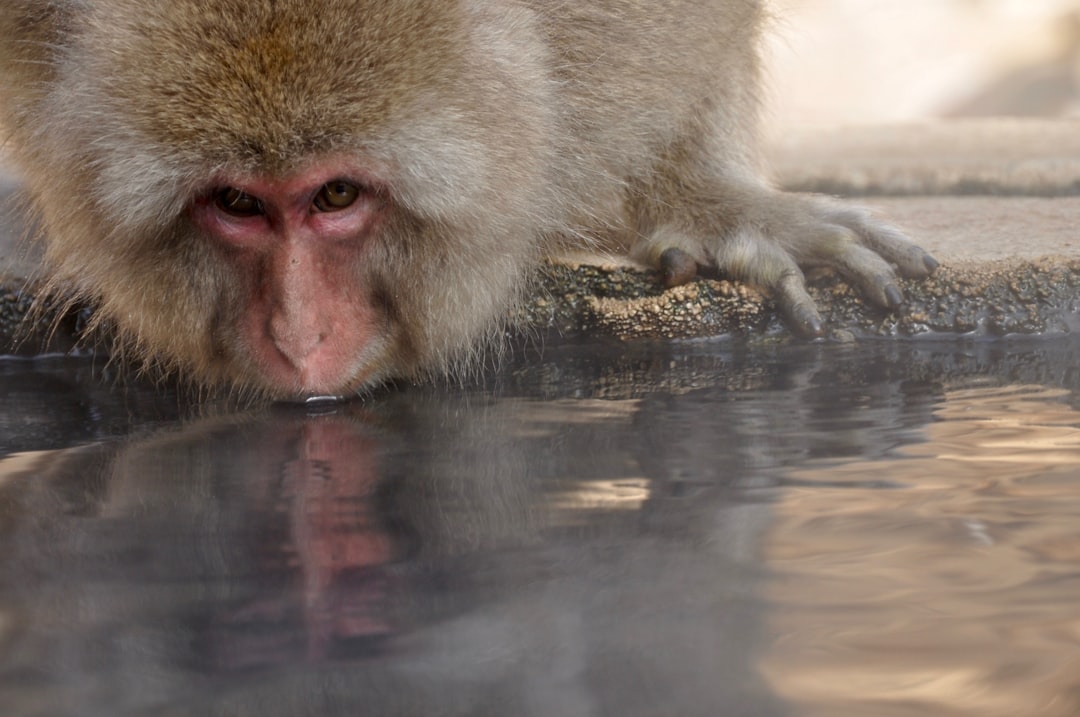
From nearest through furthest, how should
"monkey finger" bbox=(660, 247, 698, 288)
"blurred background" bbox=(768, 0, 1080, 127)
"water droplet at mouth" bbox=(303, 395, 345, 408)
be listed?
"water droplet at mouth" bbox=(303, 395, 345, 408) < "monkey finger" bbox=(660, 247, 698, 288) < "blurred background" bbox=(768, 0, 1080, 127)

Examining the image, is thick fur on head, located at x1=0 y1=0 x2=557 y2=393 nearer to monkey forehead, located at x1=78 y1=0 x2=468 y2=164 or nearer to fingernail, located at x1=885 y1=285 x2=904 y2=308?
monkey forehead, located at x1=78 y1=0 x2=468 y2=164

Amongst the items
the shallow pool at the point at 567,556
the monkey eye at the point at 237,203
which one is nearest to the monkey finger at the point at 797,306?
the shallow pool at the point at 567,556

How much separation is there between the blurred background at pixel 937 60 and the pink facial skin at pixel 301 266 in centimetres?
941

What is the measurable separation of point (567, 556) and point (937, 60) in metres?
11.7

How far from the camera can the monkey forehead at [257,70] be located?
2.39m

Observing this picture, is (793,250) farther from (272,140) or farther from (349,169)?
(272,140)

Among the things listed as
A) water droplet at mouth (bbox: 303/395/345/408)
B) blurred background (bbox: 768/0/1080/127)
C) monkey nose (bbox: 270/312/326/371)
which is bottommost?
water droplet at mouth (bbox: 303/395/345/408)

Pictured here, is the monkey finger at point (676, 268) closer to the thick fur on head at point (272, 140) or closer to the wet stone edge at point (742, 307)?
the wet stone edge at point (742, 307)

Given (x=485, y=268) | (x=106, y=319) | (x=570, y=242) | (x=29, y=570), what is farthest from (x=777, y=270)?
(x=29, y=570)

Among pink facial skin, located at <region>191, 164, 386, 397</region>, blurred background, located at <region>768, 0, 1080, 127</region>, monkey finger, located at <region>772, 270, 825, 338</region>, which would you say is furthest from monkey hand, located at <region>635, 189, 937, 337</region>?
blurred background, located at <region>768, 0, 1080, 127</region>

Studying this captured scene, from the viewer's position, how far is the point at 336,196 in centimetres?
265

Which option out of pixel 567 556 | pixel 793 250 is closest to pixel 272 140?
pixel 567 556

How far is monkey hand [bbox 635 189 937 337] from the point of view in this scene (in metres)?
3.22

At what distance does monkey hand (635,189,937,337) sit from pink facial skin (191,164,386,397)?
0.95 m
